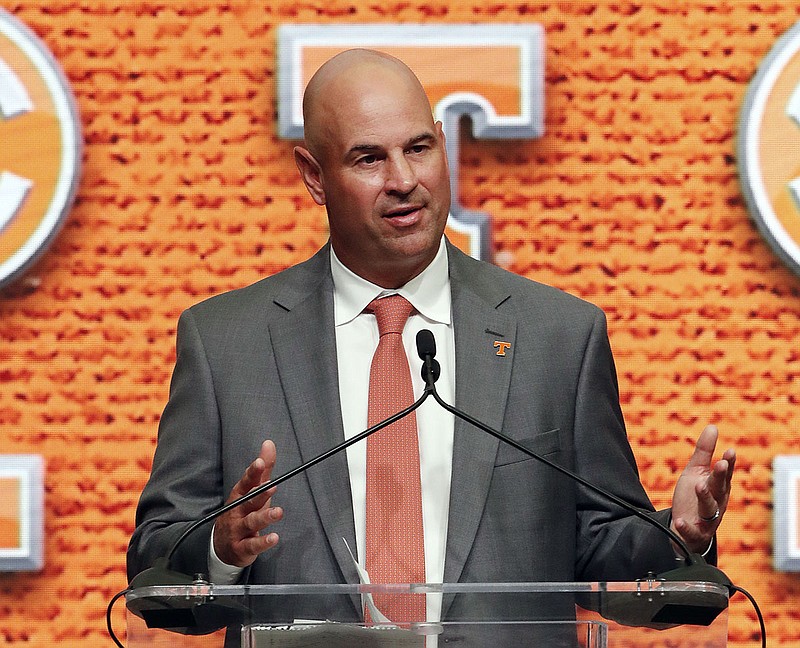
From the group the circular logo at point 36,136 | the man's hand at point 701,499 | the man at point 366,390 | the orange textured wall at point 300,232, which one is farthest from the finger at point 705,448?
the circular logo at point 36,136

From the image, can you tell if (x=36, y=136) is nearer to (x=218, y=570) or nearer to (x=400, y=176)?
(x=400, y=176)

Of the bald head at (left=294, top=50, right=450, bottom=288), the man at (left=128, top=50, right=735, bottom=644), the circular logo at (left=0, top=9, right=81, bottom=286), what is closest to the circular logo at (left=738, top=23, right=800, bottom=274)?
the man at (left=128, top=50, right=735, bottom=644)

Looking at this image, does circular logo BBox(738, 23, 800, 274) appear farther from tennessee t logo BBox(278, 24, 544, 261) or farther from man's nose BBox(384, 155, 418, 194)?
man's nose BBox(384, 155, 418, 194)

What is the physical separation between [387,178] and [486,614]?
0.81 metres

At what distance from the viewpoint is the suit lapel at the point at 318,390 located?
1883 mm

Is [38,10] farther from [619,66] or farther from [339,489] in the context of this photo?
[339,489]

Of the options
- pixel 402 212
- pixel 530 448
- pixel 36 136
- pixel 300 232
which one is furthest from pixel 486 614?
pixel 36 136

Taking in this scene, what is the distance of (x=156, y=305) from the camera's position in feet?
9.73

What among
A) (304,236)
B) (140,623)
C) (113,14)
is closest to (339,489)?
(140,623)

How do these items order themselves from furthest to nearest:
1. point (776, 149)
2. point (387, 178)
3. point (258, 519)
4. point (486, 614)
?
point (776, 149) < point (387, 178) < point (258, 519) < point (486, 614)

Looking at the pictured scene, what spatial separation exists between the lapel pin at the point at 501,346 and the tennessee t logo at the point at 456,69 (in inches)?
37.0

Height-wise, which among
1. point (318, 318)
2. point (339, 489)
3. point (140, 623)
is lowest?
point (140, 623)

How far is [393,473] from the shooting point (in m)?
1.90

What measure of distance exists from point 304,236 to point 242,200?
164 mm
